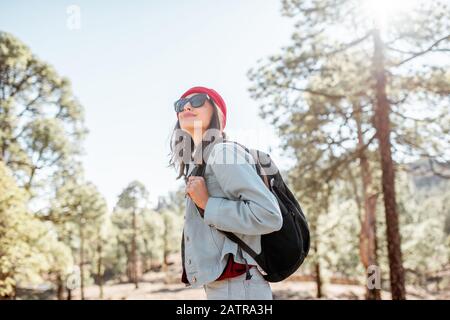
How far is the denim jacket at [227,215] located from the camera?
1.78 m

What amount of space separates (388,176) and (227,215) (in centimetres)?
974

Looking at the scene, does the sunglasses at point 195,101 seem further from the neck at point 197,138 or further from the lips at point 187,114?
the neck at point 197,138

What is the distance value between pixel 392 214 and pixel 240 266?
31.6ft

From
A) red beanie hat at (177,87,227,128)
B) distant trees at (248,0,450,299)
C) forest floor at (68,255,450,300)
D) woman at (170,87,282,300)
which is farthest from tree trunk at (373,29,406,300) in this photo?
woman at (170,87,282,300)

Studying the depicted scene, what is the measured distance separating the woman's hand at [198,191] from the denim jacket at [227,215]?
0.03 meters

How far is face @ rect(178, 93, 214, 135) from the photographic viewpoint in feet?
7.20

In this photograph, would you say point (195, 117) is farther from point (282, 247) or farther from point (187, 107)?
point (282, 247)

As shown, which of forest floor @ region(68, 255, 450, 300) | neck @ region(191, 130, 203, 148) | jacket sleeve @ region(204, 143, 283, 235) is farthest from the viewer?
forest floor @ region(68, 255, 450, 300)

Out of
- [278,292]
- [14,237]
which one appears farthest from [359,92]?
[278,292]

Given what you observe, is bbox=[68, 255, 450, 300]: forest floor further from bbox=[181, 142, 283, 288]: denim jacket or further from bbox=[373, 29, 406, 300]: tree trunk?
bbox=[181, 142, 283, 288]: denim jacket

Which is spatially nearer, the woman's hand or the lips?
the woman's hand

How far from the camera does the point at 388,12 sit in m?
11.1

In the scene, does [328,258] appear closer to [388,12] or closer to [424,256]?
[424,256]
